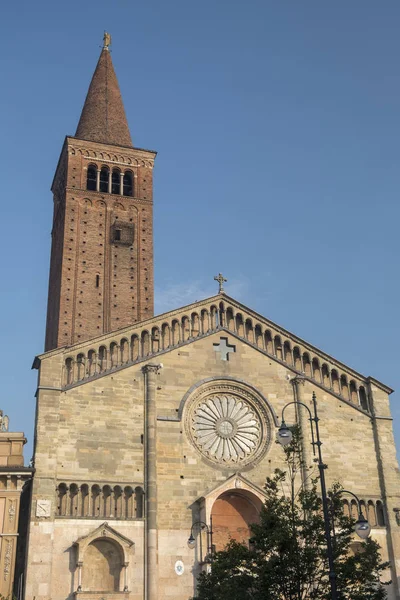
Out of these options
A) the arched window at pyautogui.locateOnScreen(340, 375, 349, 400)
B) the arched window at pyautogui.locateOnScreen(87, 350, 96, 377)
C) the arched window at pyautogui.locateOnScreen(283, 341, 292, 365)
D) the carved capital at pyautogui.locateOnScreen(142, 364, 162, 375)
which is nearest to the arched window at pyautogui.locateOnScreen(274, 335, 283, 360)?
the arched window at pyautogui.locateOnScreen(283, 341, 292, 365)

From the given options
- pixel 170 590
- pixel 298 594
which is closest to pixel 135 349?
pixel 170 590

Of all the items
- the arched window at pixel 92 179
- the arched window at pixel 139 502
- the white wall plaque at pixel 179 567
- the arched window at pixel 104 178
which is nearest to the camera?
the white wall plaque at pixel 179 567

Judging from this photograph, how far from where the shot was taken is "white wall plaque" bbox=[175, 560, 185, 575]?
30094 millimetres

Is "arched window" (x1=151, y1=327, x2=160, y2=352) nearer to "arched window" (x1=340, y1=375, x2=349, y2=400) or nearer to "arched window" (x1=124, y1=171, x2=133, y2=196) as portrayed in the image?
"arched window" (x1=340, y1=375, x2=349, y2=400)

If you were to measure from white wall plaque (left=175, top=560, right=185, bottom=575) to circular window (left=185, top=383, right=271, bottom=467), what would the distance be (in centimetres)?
484

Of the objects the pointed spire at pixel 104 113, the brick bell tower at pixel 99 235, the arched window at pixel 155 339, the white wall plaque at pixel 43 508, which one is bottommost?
the white wall plaque at pixel 43 508

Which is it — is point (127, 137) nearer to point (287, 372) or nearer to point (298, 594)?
point (287, 372)

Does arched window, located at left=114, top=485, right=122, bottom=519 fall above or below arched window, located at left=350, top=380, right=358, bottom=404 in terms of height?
below

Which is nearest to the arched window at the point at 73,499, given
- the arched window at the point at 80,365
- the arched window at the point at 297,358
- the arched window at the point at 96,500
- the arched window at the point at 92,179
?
the arched window at the point at 96,500

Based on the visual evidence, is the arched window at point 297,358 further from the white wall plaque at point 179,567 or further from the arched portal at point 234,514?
the white wall plaque at point 179,567

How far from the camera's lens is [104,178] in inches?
2042

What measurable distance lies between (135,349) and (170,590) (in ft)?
35.4

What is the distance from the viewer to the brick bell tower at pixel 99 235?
46.9 metres

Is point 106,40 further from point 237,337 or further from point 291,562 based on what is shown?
point 291,562
